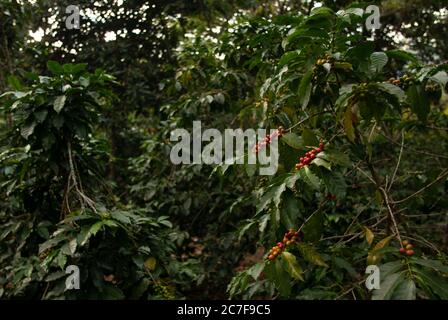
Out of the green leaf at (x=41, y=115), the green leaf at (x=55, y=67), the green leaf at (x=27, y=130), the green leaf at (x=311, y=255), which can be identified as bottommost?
the green leaf at (x=311, y=255)

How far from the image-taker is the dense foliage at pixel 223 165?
62.1 inches

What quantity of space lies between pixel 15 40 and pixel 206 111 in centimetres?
194

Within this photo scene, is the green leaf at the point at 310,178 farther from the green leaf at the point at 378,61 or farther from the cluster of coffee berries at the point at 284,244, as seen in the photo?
the green leaf at the point at 378,61

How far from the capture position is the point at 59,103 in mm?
2271

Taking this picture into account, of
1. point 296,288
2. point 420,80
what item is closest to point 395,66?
point 296,288

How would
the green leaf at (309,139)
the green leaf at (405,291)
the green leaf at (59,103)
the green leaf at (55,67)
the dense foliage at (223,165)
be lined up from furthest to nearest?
the green leaf at (55,67) < the green leaf at (59,103) < the green leaf at (309,139) < the dense foliage at (223,165) < the green leaf at (405,291)

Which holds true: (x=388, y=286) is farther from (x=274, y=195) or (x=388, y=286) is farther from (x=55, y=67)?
(x=55, y=67)

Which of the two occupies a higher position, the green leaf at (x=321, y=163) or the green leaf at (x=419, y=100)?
the green leaf at (x=419, y=100)

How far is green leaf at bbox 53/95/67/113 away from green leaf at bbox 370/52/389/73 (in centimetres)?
155

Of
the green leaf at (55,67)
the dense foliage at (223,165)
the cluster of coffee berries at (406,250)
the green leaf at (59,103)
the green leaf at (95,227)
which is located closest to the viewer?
the cluster of coffee berries at (406,250)

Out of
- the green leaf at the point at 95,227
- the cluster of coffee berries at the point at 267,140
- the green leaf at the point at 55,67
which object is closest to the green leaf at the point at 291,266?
the cluster of coffee berries at the point at 267,140

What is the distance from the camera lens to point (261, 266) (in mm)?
1802

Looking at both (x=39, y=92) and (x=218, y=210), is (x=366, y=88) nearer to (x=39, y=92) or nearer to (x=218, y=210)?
(x=39, y=92)

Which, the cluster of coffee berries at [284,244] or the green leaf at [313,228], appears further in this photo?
the green leaf at [313,228]
